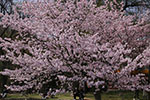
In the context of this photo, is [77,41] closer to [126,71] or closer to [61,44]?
[61,44]

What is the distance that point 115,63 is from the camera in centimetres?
585

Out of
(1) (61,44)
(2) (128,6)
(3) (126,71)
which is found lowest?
(3) (126,71)

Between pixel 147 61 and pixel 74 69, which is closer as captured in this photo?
pixel 147 61

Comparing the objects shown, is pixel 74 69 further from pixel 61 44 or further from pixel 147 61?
pixel 147 61

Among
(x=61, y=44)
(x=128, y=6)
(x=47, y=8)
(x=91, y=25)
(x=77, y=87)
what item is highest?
(x=128, y=6)

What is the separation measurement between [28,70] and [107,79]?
233 centimetres

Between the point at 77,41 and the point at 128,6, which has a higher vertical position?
the point at 128,6

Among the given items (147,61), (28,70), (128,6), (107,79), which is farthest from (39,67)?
(128,6)

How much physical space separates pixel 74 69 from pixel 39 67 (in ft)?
3.52

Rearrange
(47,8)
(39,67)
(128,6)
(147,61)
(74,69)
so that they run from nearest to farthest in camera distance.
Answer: (147,61) < (74,69) < (39,67) < (47,8) < (128,6)

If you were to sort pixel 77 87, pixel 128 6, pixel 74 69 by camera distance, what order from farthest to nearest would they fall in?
pixel 128 6 < pixel 77 87 < pixel 74 69

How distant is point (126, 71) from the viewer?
19.1 feet

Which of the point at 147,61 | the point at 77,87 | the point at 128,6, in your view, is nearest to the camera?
the point at 147,61

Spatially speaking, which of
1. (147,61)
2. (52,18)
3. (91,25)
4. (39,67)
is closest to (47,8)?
(52,18)
